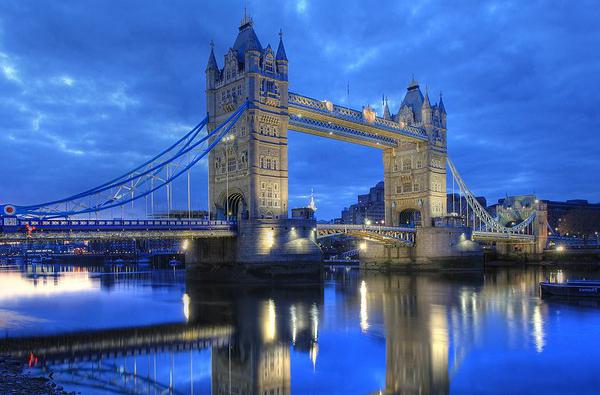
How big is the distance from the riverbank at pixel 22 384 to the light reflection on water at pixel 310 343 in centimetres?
59

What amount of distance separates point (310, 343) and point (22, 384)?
10.1 meters

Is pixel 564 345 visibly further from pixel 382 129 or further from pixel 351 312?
pixel 382 129

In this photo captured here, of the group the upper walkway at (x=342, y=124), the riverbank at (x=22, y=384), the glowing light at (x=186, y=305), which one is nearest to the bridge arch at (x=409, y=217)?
the upper walkway at (x=342, y=124)

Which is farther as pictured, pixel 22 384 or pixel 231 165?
pixel 231 165

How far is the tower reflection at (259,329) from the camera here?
51.5ft

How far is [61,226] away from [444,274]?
40.3m

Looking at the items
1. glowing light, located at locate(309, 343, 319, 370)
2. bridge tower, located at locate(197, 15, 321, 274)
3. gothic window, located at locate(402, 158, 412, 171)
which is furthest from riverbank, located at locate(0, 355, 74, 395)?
gothic window, located at locate(402, 158, 412, 171)

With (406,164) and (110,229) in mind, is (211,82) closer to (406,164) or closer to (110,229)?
(110,229)

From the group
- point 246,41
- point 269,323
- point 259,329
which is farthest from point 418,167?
point 259,329

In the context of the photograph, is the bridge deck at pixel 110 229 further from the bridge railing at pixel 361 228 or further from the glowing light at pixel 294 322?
the glowing light at pixel 294 322

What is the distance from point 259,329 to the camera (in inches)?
923

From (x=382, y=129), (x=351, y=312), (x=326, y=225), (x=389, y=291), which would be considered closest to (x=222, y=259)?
(x=326, y=225)

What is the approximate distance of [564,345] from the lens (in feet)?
63.3

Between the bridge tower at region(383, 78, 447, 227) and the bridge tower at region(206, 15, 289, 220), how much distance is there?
21.8 metres
